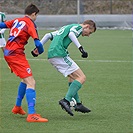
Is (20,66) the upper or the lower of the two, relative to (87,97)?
upper

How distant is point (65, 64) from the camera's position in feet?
28.7

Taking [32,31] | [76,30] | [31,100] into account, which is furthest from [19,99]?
[76,30]

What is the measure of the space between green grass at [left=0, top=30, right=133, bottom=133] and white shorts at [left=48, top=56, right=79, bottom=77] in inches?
25.9

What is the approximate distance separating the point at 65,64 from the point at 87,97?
183cm

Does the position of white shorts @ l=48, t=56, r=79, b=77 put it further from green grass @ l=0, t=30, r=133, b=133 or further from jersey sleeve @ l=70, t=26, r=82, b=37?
green grass @ l=0, t=30, r=133, b=133

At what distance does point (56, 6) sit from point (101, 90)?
1140 inches

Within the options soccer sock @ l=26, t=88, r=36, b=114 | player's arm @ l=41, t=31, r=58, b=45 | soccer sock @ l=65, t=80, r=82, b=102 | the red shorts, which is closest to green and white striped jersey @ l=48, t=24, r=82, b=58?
player's arm @ l=41, t=31, r=58, b=45

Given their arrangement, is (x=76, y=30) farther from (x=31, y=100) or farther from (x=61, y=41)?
(x=31, y=100)

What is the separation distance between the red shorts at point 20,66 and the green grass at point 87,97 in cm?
66

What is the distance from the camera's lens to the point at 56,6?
39844 mm

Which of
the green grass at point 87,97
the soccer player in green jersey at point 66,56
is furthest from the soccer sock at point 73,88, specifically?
the green grass at point 87,97

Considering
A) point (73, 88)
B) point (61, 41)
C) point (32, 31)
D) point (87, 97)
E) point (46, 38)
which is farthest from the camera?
point (87, 97)

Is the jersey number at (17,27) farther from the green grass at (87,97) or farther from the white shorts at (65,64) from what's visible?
the green grass at (87,97)

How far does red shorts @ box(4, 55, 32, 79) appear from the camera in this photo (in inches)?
323
